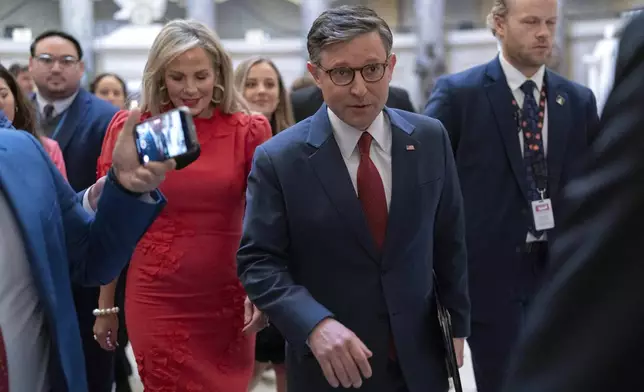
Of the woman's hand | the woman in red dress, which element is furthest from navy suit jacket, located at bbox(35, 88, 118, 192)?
the woman in red dress

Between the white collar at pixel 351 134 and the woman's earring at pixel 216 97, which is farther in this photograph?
the woman's earring at pixel 216 97

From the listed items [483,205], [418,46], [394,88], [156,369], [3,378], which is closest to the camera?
[3,378]

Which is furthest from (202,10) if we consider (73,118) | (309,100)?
(73,118)

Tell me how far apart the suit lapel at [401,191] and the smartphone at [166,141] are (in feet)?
2.14

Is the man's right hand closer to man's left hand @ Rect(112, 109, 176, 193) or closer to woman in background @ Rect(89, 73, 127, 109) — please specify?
man's left hand @ Rect(112, 109, 176, 193)

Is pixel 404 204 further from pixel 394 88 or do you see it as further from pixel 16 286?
pixel 394 88

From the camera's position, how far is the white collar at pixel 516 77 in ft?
10.8

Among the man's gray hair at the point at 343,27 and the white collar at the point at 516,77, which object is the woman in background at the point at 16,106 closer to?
the man's gray hair at the point at 343,27

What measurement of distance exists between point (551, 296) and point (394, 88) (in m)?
A: 4.29

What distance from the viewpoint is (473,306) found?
11.0ft

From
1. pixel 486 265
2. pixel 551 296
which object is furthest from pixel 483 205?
pixel 551 296

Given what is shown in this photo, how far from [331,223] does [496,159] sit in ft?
4.21

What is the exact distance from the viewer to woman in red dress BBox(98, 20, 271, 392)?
2846 mm

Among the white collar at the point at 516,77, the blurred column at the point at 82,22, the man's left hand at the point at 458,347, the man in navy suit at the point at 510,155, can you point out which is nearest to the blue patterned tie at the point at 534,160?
the man in navy suit at the point at 510,155
